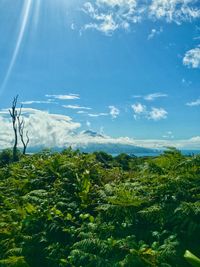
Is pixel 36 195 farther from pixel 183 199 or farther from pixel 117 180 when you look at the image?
pixel 183 199

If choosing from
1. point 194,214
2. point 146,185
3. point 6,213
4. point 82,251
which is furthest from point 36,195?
point 194,214

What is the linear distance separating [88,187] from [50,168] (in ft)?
6.54

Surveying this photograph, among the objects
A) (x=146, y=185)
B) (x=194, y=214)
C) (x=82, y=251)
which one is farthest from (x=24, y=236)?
(x=194, y=214)

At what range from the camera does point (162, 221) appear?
561cm

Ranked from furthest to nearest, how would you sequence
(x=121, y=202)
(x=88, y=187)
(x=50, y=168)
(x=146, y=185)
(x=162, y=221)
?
1. (x=50, y=168)
2. (x=88, y=187)
3. (x=146, y=185)
4. (x=121, y=202)
5. (x=162, y=221)

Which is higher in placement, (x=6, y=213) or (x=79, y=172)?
(x=79, y=172)

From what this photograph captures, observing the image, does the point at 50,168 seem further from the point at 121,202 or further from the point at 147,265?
the point at 147,265

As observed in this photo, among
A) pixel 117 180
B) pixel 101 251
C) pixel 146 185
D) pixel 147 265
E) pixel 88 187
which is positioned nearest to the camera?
pixel 147 265

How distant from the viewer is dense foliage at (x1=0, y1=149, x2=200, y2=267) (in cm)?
517

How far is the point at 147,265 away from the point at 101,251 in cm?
66

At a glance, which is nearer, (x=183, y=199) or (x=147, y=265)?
(x=147, y=265)

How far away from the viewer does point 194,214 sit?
547 centimetres

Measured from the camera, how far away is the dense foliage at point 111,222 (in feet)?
17.0

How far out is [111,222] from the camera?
5.95 m
